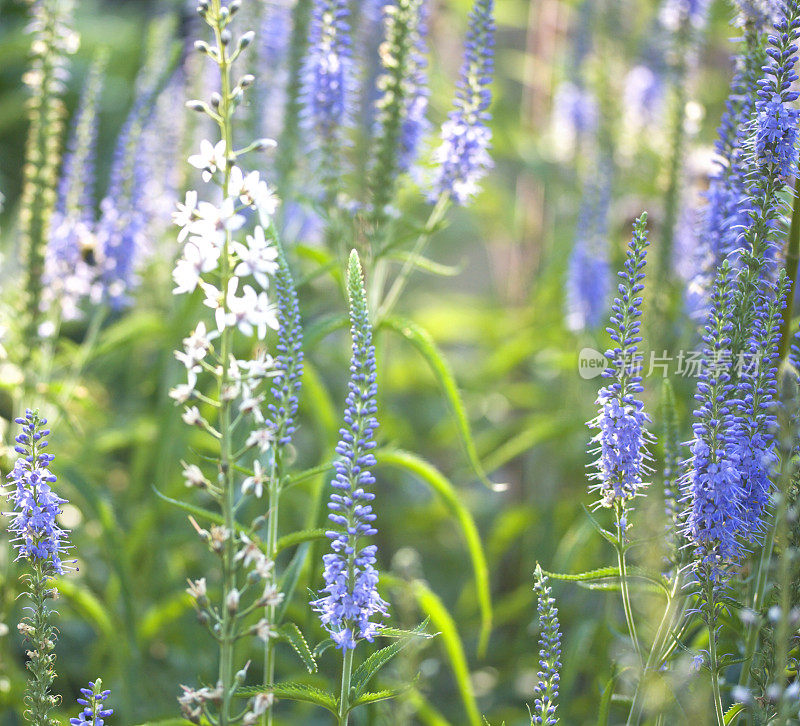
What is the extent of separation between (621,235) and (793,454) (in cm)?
388

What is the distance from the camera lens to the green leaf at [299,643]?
79.6 inches

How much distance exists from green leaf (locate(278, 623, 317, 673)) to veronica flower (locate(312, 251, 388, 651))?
155 millimetres

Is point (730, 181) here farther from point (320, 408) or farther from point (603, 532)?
point (320, 408)

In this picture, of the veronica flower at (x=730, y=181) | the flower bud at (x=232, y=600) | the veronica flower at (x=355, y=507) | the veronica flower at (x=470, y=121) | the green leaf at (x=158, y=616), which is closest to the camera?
the flower bud at (x=232, y=600)

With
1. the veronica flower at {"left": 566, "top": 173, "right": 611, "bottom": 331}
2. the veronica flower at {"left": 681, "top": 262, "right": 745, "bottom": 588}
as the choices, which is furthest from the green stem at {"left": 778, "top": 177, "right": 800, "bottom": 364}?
the veronica flower at {"left": 566, "top": 173, "right": 611, "bottom": 331}

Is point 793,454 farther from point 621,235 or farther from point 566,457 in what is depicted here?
point 621,235

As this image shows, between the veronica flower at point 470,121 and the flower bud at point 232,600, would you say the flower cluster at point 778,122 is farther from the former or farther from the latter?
the flower bud at point 232,600

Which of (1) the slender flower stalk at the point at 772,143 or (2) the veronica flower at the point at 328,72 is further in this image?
(2) the veronica flower at the point at 328,72

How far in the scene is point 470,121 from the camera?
299 centimetres

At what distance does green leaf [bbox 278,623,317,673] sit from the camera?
6.63 feet

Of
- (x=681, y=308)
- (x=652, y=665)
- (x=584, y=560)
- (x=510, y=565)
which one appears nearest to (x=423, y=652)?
Answer: (x=510, y=565)

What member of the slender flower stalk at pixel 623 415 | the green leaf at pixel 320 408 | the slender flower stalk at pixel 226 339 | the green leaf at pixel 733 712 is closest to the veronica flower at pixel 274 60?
the green leaf at pixel 320 408

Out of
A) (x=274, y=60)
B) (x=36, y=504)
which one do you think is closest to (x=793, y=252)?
(x=36, y=504)

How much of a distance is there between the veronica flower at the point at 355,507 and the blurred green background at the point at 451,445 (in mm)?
910
